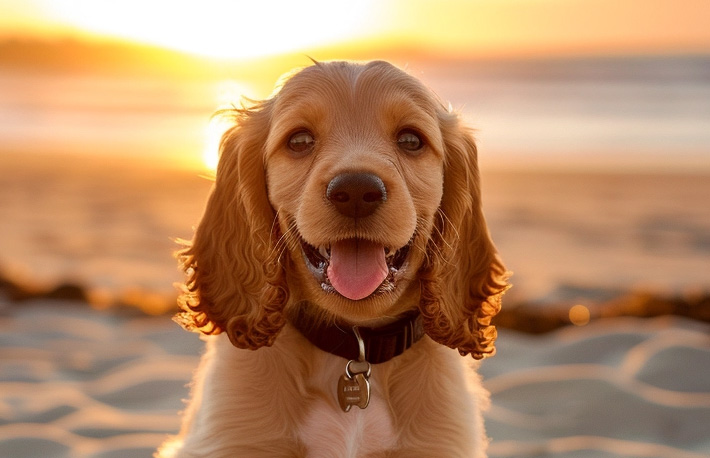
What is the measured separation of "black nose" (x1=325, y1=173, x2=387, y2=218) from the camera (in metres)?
2.99

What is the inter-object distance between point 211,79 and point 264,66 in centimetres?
222

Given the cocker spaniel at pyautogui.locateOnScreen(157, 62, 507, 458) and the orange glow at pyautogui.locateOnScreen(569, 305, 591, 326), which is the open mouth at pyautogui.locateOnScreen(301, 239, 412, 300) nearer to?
the cocker spaniel at pyautogui.locateOnScreen(157, 62, 507, 458)

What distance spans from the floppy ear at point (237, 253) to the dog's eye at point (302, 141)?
21 cm

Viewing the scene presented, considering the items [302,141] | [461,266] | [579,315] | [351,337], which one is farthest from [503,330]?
[302,141]

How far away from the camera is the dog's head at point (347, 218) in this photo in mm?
3078

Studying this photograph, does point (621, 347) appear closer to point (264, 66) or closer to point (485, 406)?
point (485, 406)

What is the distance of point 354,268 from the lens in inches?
123

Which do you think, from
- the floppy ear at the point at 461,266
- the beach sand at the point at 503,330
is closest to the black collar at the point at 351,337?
the floppy ear at the point at 461,266

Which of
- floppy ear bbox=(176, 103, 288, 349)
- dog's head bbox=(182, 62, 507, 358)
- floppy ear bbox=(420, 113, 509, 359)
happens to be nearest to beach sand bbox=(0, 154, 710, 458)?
floppy ear bbox=(176, 103, 288, 349)

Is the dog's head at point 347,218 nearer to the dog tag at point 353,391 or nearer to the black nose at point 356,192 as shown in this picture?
the black nose at point 356,192

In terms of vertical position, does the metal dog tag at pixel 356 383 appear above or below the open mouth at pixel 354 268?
below

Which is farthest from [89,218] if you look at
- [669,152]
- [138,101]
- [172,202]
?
[138,101]

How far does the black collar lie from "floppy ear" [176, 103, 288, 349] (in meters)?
0.12

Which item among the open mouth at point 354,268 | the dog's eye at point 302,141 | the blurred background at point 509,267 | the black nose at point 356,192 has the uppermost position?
the dog's eye at point 302,141
